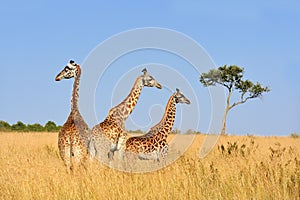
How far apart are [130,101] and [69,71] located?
1281 millimetres

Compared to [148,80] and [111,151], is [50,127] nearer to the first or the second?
[148,80]

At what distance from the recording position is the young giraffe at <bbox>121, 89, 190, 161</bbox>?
8875 mm

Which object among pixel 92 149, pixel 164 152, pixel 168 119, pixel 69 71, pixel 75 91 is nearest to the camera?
pixel 92 149

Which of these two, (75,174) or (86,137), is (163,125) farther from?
(75,174)

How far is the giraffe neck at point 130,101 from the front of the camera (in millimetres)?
8578

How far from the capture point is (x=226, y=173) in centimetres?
672

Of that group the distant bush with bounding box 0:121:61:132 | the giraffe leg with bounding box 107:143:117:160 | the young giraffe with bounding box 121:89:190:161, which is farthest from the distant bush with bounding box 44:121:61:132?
the giraffe leg with bounding box 107:143:117:160

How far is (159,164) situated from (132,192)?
289 cm

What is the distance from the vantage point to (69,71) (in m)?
8.18

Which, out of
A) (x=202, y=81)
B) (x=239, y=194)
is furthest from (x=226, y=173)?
(x=202, y=81)

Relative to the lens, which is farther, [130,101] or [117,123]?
[130,101]

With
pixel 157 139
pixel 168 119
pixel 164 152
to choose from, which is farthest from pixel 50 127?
pixel 164 152

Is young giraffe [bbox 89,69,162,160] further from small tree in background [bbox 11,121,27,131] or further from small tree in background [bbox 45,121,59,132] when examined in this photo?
small tree in background [bbox 11,121,27,131]

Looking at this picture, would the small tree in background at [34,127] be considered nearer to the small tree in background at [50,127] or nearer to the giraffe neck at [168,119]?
the small tree in background at [50,127]
